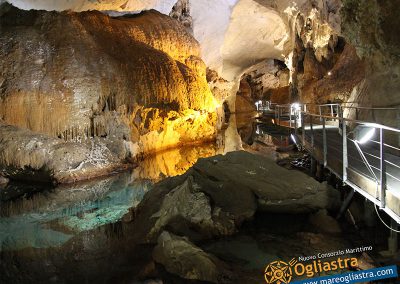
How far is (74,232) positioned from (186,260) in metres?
2.48

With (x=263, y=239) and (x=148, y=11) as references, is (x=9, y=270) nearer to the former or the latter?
(x=263, y=239)

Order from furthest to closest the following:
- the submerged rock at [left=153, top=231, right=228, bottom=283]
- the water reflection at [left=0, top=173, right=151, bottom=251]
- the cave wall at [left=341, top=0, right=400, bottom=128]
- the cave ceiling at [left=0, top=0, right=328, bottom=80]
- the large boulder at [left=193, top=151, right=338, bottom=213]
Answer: the cave ceiling at [left=0, top=0, right=328, bottom=80] → the cave wall at [left=341, top=0, right=400, bottom=128] → the water reflection at [left=0, top=173, right=151, bottom=251] → the large boulder at [left=193, top=151, right=338, bottom=213] → the submerged rock at [left=153, top=231, right=228, bottom=283]

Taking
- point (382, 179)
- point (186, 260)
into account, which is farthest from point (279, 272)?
point (382, 179)

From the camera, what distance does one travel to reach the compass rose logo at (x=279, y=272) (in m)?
3.57

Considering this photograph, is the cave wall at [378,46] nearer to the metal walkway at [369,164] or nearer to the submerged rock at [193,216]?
the metal walkway at [369,164]

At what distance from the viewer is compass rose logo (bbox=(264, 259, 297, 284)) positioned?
3.57m

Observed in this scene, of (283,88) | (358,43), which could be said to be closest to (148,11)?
(358,43)

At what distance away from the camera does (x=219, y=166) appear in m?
6.09

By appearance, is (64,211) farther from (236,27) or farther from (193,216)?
(236,27)

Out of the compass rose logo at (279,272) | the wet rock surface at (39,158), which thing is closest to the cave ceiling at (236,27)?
the wet rock surface at (39,158)

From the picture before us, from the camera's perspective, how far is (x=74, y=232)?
18.3 ft

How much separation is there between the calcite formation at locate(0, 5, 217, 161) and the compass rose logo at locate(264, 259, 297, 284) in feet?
23.8

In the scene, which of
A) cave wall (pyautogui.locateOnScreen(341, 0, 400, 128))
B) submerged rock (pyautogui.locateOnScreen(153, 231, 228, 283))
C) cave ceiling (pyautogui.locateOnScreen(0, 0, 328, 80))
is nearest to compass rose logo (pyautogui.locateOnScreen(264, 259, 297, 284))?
submerged rock (pyautogui.locateOnScreen(153, 231, 228, 283))

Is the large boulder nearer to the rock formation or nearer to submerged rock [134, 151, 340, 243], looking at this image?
submerged rock [134, 151, 340, 243]
